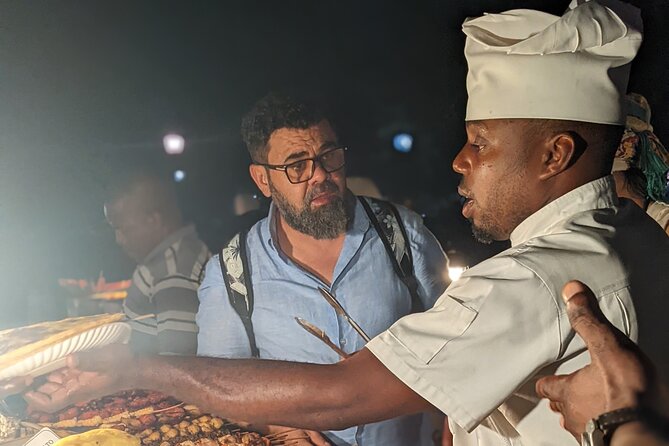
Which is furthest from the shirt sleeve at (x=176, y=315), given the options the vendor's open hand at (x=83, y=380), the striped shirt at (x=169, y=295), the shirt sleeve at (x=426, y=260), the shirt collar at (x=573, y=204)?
the shirt collar at (x=573, y=204)

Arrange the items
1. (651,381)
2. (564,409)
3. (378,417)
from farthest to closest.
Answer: (378,417), (564,409), (651,381)

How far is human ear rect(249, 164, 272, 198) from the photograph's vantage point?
2.06 m

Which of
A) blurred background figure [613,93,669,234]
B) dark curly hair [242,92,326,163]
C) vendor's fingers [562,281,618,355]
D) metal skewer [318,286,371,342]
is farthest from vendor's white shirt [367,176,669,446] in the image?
blurred background figure [613,93,669,234]

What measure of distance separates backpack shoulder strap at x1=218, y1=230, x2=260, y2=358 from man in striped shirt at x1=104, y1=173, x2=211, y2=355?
65 mm

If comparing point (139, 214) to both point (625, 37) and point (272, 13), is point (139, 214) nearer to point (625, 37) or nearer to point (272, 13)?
point (272, 13)

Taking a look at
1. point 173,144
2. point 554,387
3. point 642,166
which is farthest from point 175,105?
point 642,166

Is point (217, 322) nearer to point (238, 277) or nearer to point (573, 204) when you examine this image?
point (238, 277)

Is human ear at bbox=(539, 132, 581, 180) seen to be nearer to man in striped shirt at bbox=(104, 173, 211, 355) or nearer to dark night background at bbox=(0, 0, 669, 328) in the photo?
dark night background at bbox=(0, 0, 669, 328)

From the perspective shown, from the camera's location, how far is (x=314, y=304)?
6.79ft

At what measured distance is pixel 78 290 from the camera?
196cm

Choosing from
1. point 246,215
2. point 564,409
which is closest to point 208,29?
point 246,215

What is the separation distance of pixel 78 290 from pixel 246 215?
48 cm

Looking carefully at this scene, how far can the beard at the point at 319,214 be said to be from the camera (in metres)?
2.09

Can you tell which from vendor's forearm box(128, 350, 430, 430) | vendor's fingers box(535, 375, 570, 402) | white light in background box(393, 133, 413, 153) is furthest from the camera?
white light in background box(393, 133, 413, 153)
